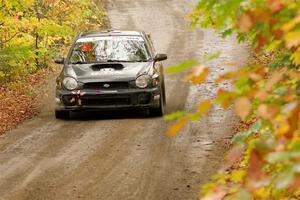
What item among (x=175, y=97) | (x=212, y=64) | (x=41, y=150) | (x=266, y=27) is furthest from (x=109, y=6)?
(x=266, y=27)

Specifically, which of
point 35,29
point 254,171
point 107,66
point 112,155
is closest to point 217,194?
point 254,171

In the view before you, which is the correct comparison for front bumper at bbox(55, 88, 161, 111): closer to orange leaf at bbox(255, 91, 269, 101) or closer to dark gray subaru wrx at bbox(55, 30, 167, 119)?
dark gray subaru wrx at bbox(55, 30, 167, 119)

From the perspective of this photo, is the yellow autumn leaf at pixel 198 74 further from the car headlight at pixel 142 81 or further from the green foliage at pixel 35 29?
the green foliage at pixel 35 29

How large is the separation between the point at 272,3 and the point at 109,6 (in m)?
35.0

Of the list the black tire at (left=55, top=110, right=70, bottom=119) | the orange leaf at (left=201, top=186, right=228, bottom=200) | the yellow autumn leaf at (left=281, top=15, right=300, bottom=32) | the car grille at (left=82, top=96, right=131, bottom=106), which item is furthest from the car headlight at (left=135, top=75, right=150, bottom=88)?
the yellow autumn leaf at (left=281, top=15, right=300, bottom=32)

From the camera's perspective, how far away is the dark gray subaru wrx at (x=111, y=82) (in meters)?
12.9

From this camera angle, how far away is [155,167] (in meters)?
9.04

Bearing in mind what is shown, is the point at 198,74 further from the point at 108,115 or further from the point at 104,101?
the point at 108,115

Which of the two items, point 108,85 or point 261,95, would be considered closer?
point 261,95

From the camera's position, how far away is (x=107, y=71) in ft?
43.1

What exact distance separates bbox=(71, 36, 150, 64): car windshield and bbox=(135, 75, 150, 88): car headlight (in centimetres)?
74

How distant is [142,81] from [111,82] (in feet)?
1.98

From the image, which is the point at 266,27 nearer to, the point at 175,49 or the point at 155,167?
the point at 155,167

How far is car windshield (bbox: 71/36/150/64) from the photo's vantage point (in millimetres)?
13664
